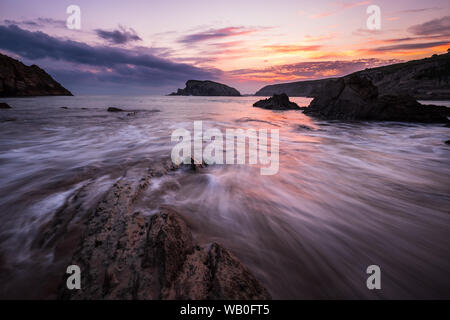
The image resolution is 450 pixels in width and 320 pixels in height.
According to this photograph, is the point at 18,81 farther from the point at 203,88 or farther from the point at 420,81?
the point at 203,88

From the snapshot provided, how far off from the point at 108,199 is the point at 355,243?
2.95 meters

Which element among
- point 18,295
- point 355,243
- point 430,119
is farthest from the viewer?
point 430,119

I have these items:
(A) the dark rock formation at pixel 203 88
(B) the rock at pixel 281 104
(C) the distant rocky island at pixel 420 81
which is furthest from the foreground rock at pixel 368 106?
(A) the dark rock formation at pixel 203 88

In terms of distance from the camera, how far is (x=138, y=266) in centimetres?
144

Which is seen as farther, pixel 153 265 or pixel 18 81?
pixel 18 81

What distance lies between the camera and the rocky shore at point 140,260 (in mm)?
1278

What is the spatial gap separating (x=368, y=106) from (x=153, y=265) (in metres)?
18.2

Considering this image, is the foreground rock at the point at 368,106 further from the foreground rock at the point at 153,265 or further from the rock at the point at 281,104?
the foreground rock at the point at 153,265

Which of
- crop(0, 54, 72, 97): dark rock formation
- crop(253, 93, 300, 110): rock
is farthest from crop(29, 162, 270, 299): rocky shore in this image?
crop(0, 54, 72, 97): dark rock formation

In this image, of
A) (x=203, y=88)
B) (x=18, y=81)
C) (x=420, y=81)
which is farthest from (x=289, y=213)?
(x=203, y=88)

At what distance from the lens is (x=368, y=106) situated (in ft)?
48.6
